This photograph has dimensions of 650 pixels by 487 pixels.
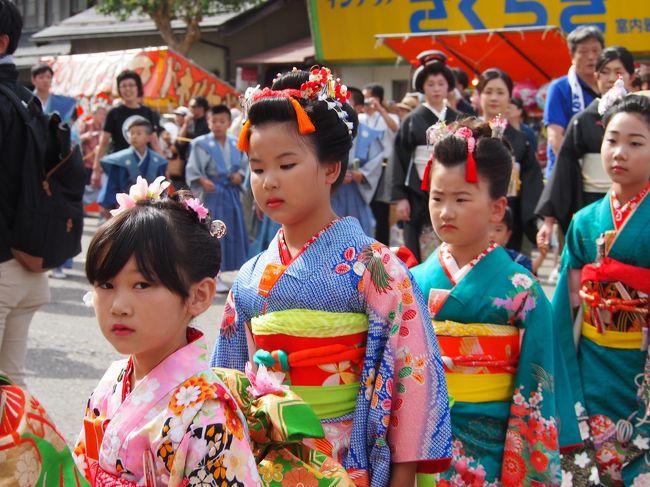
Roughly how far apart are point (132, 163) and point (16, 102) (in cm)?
521

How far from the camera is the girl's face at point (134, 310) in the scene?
218cm

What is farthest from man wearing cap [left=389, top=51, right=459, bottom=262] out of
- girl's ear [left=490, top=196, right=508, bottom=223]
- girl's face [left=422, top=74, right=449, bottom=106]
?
girl's ear [left=490, top=196, right=508, bottom=223]

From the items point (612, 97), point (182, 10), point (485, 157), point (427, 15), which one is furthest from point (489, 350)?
point (182, 10)

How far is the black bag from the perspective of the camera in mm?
4164

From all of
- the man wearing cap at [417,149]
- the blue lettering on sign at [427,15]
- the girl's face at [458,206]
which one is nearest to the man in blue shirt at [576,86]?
the man wearing cap at [417,149]

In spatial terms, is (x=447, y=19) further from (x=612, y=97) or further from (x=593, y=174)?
(x=612, y=97)

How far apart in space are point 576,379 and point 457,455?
1050 mm

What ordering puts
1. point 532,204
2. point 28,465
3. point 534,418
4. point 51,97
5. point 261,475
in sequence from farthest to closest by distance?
point 51,97, point 532,204, point 534,418, point 261,475, point 28,465

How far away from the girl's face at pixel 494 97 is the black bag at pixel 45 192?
3.01 m

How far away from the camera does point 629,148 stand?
418cm

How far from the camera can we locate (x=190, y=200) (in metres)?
2.35

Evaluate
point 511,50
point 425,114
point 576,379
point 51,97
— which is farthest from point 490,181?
point 511,50

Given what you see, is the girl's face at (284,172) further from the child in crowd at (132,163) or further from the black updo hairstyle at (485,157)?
the child in crowd at (132,163)

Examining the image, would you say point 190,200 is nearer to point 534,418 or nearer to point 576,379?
point 534,418
